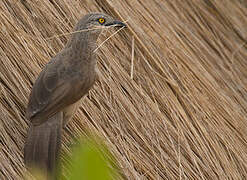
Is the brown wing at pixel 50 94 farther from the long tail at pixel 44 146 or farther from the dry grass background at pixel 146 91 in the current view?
the dry grass background at pixel 146 91

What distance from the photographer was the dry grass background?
2.92m

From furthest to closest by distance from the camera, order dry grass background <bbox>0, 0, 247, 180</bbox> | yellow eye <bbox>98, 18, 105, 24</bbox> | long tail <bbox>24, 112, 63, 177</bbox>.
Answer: yellow eye <bbox>98, 18, 105, 24</bbox>, dry grass background <bbox>0, 0, 247, 180</bbox>, long tail <bbox>24, 112, 63, 177</bbox>

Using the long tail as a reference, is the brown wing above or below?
above

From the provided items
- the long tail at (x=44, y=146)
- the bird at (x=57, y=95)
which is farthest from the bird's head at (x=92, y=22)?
the long tail at (x=44, y=146)

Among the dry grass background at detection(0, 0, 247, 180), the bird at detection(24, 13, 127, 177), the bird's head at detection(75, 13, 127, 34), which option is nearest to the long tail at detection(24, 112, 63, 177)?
the bird at detection(24, 13, 127, 177)

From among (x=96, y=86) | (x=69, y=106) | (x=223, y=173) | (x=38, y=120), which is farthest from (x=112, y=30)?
(x=223, y=173)

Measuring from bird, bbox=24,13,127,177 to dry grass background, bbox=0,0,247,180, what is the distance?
149 mm

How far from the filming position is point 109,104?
3225 millimetres

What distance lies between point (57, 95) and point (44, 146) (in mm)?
356

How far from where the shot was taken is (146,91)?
3.51 metres

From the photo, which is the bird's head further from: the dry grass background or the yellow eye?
the dry grass background

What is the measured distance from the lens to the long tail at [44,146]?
8.05 ft

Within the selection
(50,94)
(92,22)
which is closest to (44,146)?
(50,94)

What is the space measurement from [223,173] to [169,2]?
1961 mm
